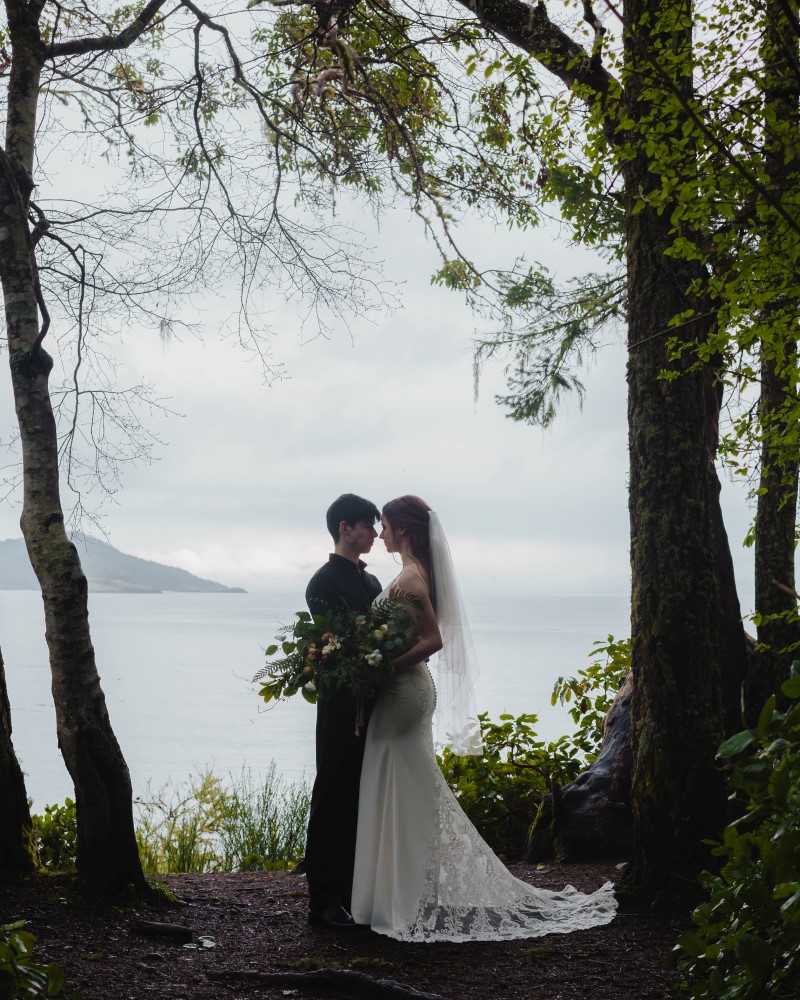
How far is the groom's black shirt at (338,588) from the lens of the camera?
16.8 ft

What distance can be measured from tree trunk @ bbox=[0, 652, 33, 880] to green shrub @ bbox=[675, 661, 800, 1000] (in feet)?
12.9

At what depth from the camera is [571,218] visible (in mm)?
6887

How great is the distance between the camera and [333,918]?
477 cm

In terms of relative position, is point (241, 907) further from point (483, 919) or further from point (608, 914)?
point (608, 914)

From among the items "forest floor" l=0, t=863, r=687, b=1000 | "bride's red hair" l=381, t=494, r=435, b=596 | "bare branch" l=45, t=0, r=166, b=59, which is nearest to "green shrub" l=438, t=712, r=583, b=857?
"forest floor" l=0, t=863, r=687, b=1000

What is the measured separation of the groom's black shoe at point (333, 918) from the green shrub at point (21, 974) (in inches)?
137

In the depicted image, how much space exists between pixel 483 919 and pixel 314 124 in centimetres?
603

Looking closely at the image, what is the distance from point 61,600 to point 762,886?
400cm

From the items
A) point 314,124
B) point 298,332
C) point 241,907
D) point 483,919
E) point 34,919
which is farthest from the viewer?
point 314,124

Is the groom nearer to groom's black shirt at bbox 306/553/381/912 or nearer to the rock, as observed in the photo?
groom's black shirt at bbox 306/553/381/912

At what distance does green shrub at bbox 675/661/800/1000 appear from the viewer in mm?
1490

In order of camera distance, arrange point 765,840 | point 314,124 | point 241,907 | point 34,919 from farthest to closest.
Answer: point 314,124, point 241,907, point 34,919, point 765,840

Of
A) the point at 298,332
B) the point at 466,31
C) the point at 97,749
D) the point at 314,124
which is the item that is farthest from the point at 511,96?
the point at 97,749

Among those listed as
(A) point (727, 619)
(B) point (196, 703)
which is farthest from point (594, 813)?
(B) point (196, 703)
